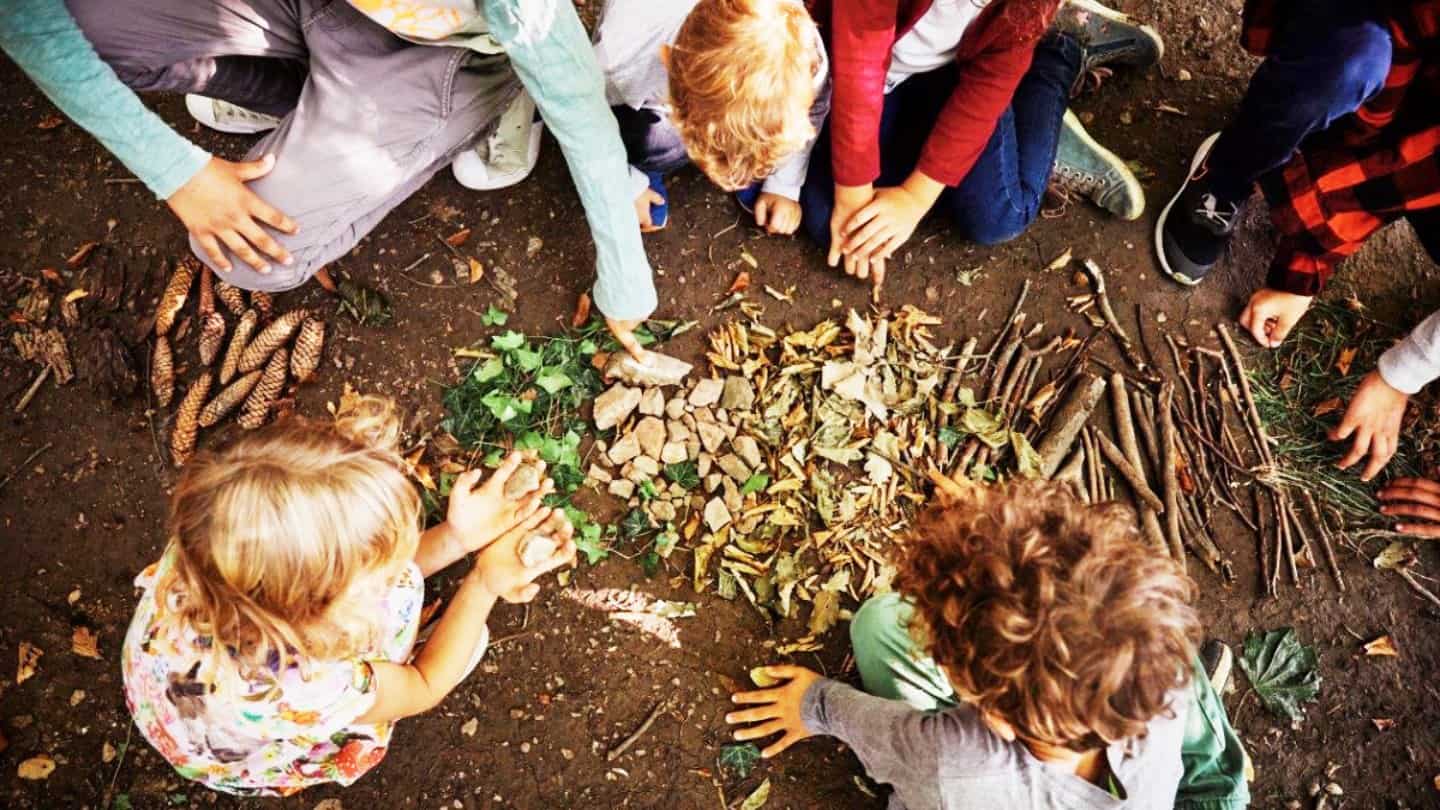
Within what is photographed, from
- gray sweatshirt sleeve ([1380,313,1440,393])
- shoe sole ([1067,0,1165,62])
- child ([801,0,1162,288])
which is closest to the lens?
child ([801,0,1162,288])

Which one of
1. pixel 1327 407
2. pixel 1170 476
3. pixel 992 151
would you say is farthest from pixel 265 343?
pixel 1327 407

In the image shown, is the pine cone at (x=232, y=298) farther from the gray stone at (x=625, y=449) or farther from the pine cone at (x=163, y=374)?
the gray stone at (x=625, y=449)

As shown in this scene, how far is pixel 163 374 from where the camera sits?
2459 millimetres

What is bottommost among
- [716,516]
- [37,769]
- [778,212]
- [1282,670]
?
[37,769]

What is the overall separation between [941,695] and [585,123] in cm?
161

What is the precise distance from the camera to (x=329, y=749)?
1.92 metres

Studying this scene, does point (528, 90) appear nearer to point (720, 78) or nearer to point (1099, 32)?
point (720, 78)

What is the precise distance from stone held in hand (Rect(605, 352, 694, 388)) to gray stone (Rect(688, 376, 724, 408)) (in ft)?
0.21

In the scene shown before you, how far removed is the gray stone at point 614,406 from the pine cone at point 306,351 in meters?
0.82

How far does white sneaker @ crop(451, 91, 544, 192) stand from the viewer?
2.46m

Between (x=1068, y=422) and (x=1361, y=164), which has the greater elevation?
(x=1361, y=164)

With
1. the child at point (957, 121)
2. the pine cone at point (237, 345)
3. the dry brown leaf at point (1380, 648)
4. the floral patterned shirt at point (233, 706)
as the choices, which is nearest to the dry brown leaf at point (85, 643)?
the floral patterned shirt at point (233, 706)

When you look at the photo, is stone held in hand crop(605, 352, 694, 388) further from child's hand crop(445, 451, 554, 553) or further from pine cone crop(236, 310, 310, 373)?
pine cone crop(236, 310, 310, 373)

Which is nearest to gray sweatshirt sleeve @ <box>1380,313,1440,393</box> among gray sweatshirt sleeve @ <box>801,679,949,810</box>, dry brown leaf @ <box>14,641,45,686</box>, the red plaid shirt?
the red plaid shirt
